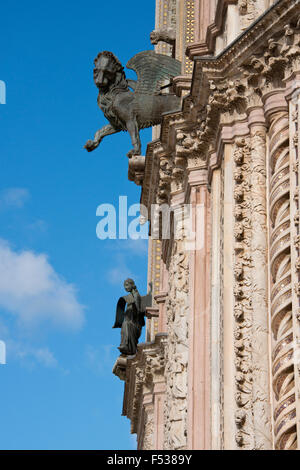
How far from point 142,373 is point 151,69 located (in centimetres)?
699

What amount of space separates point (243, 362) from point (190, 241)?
153 inches

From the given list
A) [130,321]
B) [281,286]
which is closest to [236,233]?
[281,286]

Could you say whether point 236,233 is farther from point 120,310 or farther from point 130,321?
point 120,310

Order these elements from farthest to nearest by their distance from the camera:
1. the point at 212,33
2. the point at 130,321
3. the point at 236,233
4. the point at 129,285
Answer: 1. the point at 129,285
2. the point at 130,321
3. the point at 212,33
4. the point at 236,233

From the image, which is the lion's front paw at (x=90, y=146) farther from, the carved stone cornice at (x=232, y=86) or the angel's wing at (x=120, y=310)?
the angel's wing at (x=120, y=310)

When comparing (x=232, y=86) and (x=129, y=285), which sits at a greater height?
(x=129, y=285)

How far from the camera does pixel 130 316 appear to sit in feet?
99.7

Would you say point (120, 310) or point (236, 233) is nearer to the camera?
point (236, 233)

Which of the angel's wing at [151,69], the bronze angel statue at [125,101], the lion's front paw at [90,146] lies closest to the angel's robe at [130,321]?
the bronze angel statue at [125,101]

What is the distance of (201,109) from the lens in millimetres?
20641

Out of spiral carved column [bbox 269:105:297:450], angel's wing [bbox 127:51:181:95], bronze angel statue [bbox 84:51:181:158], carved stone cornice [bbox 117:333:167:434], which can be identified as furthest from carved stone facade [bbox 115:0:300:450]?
carved stone cornice [bbox 117:333:167:434]

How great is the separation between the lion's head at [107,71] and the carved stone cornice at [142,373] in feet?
17.3

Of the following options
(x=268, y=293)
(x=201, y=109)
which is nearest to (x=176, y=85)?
(x=201, y=109)

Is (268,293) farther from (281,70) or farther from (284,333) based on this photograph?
(281,70)
